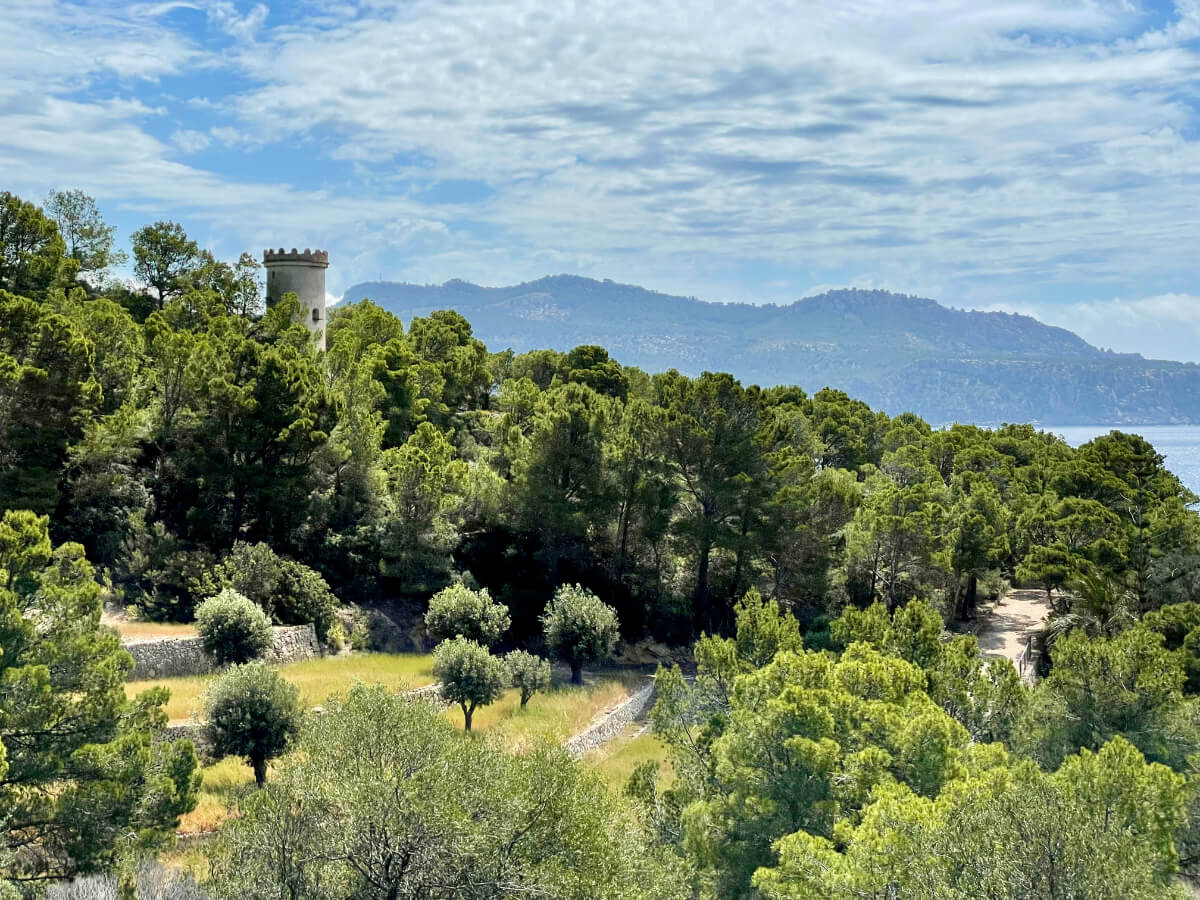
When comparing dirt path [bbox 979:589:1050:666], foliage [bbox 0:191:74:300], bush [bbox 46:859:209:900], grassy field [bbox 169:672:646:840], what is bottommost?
grassy field [bbox 169:672:646:840]

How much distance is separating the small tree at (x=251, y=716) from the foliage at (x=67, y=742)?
3.58 metres

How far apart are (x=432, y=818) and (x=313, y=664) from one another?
20.1 meters

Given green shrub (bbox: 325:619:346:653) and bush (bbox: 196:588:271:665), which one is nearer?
bush (bbox: 196:588:271:665)

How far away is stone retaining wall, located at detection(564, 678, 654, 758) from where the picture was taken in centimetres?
2839

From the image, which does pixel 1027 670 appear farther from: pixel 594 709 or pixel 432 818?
pixel 432 818

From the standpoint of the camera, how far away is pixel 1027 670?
125 feet

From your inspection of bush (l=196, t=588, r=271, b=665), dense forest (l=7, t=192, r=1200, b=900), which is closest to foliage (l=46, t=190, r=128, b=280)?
dense forest (l=7, t=192, r=1200, b=900)

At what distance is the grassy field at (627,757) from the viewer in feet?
88.7

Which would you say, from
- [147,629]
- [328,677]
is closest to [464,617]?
[328,677]

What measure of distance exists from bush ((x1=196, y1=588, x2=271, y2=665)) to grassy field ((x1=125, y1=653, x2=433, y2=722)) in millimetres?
1126

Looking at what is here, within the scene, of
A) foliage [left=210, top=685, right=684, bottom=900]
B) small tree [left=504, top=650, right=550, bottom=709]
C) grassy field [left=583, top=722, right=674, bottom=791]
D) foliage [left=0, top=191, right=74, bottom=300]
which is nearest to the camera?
foliage [left=210, top=685, right=684, bottom=900]

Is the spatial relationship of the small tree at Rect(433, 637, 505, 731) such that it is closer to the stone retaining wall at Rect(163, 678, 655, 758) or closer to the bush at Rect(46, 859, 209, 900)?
the stone retaining wall at Rect(163, 678, 655, 758)

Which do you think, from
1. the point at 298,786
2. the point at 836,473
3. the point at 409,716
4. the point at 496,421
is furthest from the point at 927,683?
the point at 496,421

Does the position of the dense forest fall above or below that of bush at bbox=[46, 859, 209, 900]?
above
